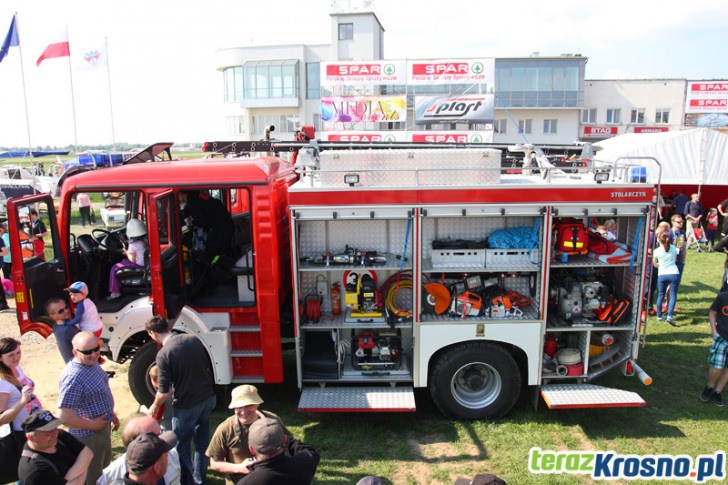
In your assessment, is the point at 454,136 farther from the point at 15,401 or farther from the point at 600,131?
the point at 600,131

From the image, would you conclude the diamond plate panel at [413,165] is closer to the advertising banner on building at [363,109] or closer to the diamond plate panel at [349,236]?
the diamond plate panel at [349,236]

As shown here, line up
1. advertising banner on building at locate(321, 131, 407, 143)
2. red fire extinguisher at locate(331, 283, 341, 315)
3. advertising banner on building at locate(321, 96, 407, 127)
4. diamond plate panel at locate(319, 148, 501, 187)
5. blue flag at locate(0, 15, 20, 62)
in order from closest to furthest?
diamond plate panel at locate(319, 148, 501, 187) < red fire extinguisher at locate(331, 283, 341, 315) < blue flag at locate(0, 15, 20, 62) < advertising banner on building at locate(321, 131, 407, 143) < advertising banner on building at locate(321, 96, 407, 127)

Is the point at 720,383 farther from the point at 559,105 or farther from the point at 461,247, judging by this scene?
the point at 559,105

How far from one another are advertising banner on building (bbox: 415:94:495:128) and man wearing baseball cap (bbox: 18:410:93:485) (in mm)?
29088

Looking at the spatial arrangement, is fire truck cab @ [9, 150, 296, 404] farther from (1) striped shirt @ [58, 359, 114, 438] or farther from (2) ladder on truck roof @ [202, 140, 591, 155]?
(2) ladder on truck roof @ [202, 140, 591, 155]

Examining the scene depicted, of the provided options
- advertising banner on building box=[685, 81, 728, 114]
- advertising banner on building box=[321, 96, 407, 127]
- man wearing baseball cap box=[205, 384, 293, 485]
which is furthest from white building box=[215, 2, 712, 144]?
man wearing baseball cap box=[205, 384, 293, 485]

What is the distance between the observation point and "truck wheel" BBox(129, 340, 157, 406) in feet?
19.8

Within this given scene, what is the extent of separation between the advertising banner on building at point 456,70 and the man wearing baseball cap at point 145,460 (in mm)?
29139

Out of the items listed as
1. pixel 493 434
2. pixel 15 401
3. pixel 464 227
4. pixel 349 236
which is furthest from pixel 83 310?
pixel 493 434

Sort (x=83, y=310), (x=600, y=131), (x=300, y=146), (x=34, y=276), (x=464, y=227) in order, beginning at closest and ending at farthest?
(x=34, y=276) → (x=83, y=310) → (x=464, y=227) → (x=300, y=146) → (x=600, y=131)

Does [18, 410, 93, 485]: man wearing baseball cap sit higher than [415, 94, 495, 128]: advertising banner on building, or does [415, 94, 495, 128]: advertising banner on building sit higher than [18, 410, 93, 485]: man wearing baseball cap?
[415, 94, 495, 128]: advertising banner on building

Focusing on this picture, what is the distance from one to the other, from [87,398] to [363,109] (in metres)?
28.2

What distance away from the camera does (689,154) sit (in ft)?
62.5

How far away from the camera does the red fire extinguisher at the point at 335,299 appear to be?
634 cm
